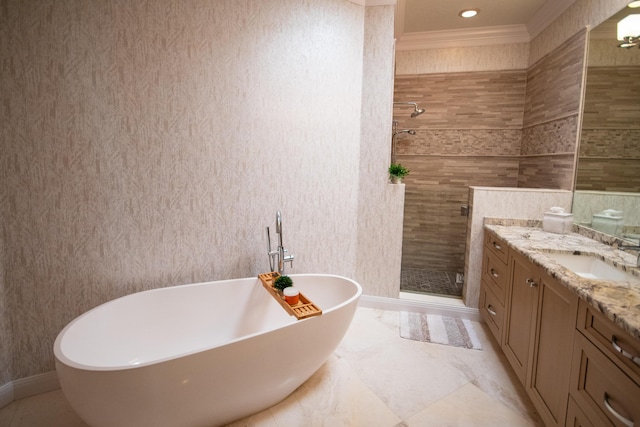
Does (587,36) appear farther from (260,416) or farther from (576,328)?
(260,416)

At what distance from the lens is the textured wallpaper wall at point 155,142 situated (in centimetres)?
170

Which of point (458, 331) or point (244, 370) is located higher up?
point (244, 370)

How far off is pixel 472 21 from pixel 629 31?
1.65 metres

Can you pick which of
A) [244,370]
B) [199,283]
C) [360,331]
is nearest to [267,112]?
[199,283]

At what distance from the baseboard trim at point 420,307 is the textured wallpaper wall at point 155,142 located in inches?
30.5

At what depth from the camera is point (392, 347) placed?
7.64ft

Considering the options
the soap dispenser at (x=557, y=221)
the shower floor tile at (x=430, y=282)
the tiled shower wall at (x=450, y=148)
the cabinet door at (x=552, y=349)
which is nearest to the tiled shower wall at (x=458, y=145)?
the tiled shower wall at (x=450, y=148)

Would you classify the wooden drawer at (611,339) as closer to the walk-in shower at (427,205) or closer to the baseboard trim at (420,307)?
the baseboard trim at (420,307)

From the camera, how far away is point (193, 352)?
1.25 meters

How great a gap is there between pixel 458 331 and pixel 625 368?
168 cm

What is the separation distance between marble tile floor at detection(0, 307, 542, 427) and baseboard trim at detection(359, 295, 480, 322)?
395 millimetres

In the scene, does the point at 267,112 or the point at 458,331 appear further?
the point at 458,331

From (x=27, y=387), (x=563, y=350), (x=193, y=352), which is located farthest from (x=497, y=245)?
(x=27, y=387)

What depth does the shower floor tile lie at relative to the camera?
321 centimetres
